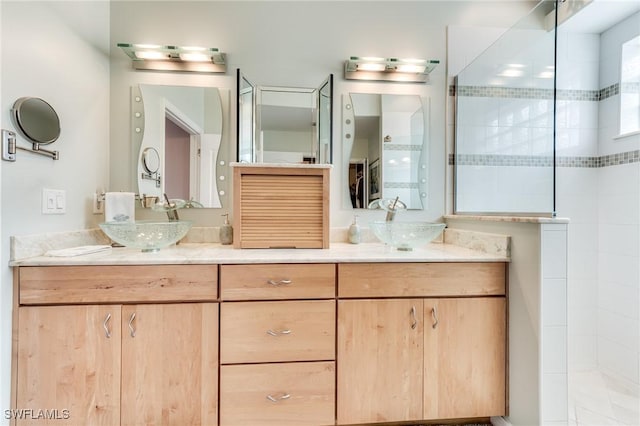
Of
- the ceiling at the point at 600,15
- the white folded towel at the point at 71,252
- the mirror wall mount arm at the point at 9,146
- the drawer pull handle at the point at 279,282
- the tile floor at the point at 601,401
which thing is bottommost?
the tile floor at the point at 601,401

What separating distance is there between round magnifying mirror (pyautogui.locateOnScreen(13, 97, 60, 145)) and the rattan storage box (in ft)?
2.72

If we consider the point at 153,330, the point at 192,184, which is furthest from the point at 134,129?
the point at 153,330

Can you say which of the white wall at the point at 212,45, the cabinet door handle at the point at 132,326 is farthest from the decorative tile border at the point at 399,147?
the cabinet door handle at the point at 132,326

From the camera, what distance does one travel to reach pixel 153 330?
1.20 metres

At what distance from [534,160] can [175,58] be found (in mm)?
2254

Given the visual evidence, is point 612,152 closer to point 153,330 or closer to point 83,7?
point 153,330

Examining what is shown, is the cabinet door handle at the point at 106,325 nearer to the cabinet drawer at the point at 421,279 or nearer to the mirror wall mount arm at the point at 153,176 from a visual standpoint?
the mirror wall mount arm at the point at 153,176

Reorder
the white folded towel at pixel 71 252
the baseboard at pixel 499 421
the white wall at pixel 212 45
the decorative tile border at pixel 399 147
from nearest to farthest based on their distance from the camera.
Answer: the white folded towel at pixel 71 252, the baseboard at pixel 499 421, the white wall at pixel 212 45, the decorative tile border at pixel 399 147

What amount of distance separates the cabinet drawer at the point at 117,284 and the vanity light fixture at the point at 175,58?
4.24 ft

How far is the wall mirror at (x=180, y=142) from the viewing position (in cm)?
177

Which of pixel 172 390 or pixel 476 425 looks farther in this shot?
pixel 476 425

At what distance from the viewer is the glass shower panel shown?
1530mm

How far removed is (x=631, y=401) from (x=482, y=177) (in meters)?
1.51

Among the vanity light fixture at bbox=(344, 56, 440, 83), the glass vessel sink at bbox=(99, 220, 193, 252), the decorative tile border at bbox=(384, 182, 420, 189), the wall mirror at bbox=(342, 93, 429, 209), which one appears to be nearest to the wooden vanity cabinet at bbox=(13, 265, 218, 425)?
the glass vessel sink at bbox=(99, 220, 193, 252)
